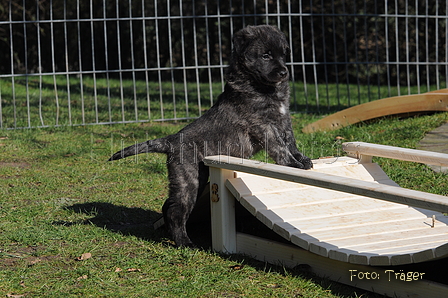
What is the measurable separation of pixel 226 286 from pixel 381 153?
1770 millimetres

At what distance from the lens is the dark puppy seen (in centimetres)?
393

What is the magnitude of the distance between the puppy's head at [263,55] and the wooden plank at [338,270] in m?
1.24

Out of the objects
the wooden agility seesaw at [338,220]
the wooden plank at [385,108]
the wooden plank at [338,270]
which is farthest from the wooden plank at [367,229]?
the wooden plank at [385,108]

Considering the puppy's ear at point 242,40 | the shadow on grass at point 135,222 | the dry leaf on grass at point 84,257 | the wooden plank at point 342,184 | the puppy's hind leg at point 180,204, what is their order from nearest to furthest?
the wooden plank at point 342,184
the dry leaf on grass at point 84,257
the puppy's hind leg at point 180,204
the puppy's ear at point 242,40
the shadow on grass at point 135,222

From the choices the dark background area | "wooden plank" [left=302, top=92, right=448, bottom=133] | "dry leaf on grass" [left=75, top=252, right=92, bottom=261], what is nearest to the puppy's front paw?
"dry leaf on grass" [left=75, top=252, right=92, bottom=261]

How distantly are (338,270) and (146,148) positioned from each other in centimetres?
162

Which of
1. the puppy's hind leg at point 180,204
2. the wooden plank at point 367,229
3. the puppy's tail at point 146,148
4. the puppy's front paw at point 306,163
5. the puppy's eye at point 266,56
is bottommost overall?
the wooden plank at point 367,229

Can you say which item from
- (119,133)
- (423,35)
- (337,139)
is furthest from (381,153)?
(423,35)

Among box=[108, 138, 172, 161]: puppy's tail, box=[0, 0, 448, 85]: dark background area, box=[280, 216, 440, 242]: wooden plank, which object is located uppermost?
box=[0, 0, 448, 85]: dark background area

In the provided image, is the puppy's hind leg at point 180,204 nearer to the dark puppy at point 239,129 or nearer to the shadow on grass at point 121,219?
the dark puppy at point 239,129

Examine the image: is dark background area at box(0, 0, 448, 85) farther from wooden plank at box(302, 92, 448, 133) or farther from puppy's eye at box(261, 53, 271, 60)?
puppy's eye at box(261, 53, 271, 60)

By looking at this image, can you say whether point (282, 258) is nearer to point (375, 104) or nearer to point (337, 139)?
point (337, 139)

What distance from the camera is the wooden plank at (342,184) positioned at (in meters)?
2.54

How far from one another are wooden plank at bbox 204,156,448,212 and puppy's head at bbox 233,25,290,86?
80 centimetres
